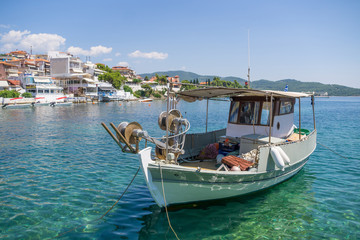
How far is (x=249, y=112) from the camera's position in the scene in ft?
39.1

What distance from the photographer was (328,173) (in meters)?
13.1

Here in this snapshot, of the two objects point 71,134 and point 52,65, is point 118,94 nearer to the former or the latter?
point 52,65

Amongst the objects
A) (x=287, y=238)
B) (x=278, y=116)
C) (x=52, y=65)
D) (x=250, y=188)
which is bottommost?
(x=287, y=238)

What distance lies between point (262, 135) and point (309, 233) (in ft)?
14.0

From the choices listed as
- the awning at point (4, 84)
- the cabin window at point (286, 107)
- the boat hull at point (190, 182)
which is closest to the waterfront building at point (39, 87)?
the awning at point (4, 84)

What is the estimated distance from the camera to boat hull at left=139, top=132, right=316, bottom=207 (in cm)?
733

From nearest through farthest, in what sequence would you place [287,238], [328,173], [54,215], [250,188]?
[287,238] → [54,215] → [250,188] → [328,173]

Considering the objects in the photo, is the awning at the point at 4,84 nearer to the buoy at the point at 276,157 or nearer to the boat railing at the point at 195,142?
the boat railing at the point at 195,142

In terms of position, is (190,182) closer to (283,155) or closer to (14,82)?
(283,155)

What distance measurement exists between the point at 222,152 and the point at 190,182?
3979 mm

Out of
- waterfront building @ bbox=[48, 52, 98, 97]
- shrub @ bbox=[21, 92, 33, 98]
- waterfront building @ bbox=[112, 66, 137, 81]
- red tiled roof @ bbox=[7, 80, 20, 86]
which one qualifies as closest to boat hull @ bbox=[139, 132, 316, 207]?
shrub @ bbox=[21, 92, 33, 98]

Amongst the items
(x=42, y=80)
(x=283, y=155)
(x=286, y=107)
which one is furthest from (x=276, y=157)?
(x=42, y=80)

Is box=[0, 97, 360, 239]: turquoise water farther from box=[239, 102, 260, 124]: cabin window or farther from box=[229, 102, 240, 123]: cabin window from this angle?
box=[229, 102, 240, 123]: cabin window

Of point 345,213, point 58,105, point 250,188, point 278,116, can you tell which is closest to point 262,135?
point 278,116
